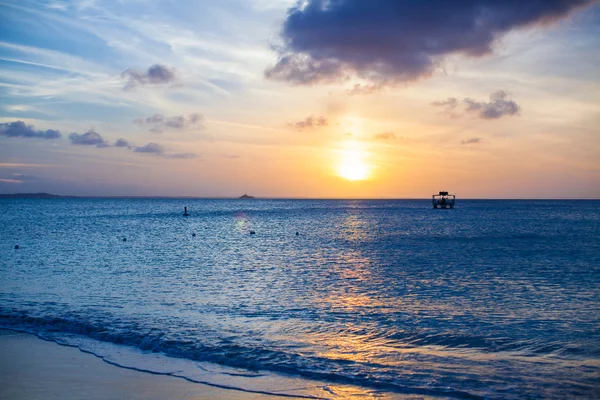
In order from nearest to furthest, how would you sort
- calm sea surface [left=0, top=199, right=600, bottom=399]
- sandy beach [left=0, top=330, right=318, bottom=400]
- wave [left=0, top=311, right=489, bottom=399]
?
sandy beach [left=0, top=330, right=318, bottom=400] → wave [left=0, top=311, right=489, bottom=399] → calm sea surface [left=0, top=199, right=600, bottom=399]

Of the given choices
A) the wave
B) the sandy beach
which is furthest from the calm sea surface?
the sandy beach

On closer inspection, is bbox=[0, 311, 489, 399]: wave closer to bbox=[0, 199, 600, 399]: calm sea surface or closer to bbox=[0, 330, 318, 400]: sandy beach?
bbox=[0, 199, 600, 399]: calm sea surface

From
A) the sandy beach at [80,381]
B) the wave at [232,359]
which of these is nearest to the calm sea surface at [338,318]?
the wave at [232,359]

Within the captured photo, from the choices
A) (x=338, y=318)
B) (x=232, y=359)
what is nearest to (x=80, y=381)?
(x=232, y=359)

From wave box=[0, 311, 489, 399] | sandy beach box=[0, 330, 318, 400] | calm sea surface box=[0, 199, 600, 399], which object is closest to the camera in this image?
sandy beach box=[0, 330, 318, 400]

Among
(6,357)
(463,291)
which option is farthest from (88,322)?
(463,291)

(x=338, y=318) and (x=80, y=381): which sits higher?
(x=80, y=381)

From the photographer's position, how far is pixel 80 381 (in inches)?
420

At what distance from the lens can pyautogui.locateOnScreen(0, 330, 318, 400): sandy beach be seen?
9812 millimetres

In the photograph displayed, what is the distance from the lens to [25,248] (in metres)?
42.3

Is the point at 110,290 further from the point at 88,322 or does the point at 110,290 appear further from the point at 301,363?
the point at 301,363

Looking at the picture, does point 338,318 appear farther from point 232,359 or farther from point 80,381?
point 80,381

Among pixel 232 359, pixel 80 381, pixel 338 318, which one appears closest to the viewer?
pixel 80 381

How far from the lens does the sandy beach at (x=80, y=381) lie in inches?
386
